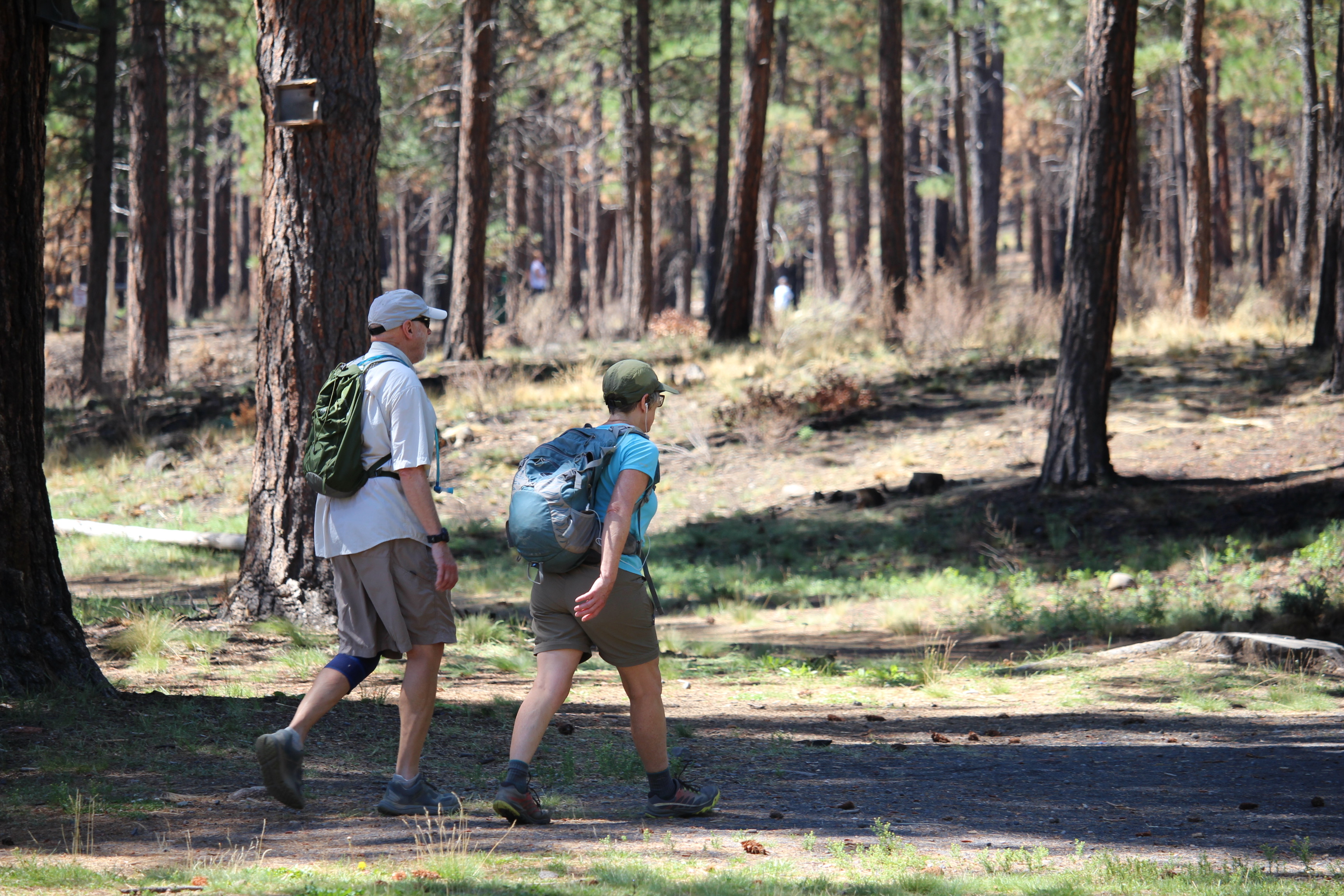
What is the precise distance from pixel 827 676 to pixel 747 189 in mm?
12497

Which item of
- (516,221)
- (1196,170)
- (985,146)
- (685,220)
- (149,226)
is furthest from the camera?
(685,220)

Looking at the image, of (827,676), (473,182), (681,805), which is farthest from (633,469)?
(473,182)

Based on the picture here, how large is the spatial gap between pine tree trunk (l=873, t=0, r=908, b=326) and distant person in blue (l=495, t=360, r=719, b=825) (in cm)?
1507

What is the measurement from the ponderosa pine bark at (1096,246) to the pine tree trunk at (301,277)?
6354mm

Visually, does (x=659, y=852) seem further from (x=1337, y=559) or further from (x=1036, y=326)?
(x=1036, y=326)

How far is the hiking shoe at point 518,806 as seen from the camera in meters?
3.92

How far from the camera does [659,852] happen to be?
3.79m

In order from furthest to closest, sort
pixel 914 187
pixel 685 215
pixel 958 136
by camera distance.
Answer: pixel 914 187, pixel 685 215, pixel 958 136

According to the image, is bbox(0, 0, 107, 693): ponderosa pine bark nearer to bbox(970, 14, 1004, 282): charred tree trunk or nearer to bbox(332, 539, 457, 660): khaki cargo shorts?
bbox(332, 539, 457, 660): khaki cargo shorts

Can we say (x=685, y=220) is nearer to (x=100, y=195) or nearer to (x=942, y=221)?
(x=942, y=221)

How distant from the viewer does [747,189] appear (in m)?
18.6

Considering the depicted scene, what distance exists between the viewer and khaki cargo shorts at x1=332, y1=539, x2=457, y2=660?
399 cm

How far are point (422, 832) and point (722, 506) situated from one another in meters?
8.79

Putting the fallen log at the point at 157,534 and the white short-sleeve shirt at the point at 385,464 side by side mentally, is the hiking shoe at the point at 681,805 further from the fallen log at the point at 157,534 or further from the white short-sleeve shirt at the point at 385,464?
the fallen log at the point at 157,534
